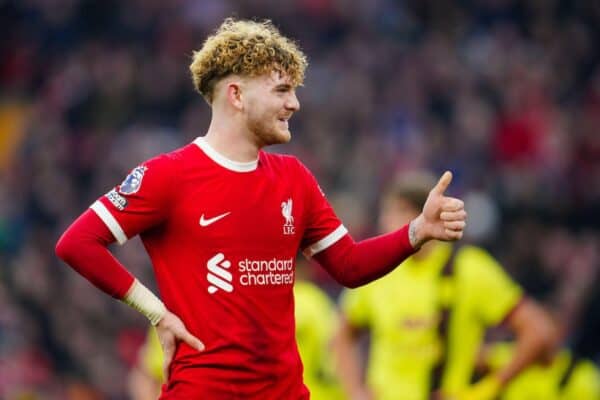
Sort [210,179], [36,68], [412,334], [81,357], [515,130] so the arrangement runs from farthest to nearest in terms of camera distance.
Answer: [36,68], [515,130], [81,357], [412,334], [210,179]

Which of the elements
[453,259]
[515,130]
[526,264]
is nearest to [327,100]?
[515,130]

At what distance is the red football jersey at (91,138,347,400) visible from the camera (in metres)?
5.10

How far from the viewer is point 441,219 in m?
5.24

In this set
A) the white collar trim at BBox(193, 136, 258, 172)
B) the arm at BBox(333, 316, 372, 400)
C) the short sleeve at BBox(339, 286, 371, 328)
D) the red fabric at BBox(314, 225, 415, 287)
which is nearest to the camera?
the white collar trim at BBox(193, 136, 258, 172)

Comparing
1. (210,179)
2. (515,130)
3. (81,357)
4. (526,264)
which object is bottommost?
(81,357)

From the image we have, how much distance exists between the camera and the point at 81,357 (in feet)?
44.0

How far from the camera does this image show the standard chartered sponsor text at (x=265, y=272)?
5.16 metres

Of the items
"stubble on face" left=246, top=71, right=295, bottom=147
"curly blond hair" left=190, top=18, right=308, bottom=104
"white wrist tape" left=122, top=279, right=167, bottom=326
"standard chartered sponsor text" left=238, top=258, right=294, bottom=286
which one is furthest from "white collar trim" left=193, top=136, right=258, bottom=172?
"white wrist tape" left=122, top=279, right=167, bottom=326

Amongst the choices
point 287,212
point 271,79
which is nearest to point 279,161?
point 287,212

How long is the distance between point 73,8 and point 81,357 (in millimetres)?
5574

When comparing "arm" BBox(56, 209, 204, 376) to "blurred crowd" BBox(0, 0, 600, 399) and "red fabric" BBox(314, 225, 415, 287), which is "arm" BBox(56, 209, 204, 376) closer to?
"red fabric" BBox(314, 225, 415, 287)

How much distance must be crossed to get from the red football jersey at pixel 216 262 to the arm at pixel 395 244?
34 centimetres

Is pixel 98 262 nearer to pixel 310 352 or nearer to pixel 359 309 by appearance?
pixel 359 309

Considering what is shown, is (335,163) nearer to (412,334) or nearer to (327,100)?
(327,100)
